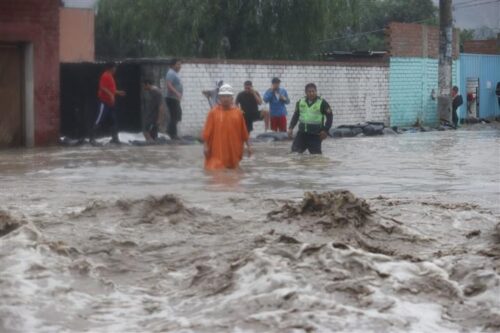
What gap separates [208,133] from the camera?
1599 cm

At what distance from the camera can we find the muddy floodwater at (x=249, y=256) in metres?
7.14

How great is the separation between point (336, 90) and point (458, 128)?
4.59 m

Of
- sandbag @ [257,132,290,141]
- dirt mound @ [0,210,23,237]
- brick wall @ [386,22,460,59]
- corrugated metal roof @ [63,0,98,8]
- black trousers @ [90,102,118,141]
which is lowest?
dirt mound @ [0,210,23,237]

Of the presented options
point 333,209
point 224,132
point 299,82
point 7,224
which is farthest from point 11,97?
point 333,209

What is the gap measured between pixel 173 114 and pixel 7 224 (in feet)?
49.1

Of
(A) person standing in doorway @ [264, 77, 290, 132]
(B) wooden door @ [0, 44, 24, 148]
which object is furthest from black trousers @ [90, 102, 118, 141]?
(A) person standing in doorway @ [264, 77, 290, 132]

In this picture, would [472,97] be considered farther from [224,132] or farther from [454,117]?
[224,132]

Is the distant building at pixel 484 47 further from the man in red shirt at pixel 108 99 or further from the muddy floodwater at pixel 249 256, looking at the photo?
the muddy floodwater at pixel 249 256

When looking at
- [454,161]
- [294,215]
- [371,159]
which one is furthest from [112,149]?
[294,215]

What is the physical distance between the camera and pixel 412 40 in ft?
108

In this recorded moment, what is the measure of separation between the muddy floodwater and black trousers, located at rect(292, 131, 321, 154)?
314 cm

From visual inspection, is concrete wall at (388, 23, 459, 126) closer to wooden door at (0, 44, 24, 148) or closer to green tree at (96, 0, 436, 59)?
green tree at (96, 0, 436, 59)

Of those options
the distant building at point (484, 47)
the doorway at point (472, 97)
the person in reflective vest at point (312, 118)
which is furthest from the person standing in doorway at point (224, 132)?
the distant building at point (484, 47)

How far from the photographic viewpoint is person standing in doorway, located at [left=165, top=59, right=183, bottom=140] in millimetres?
23953
